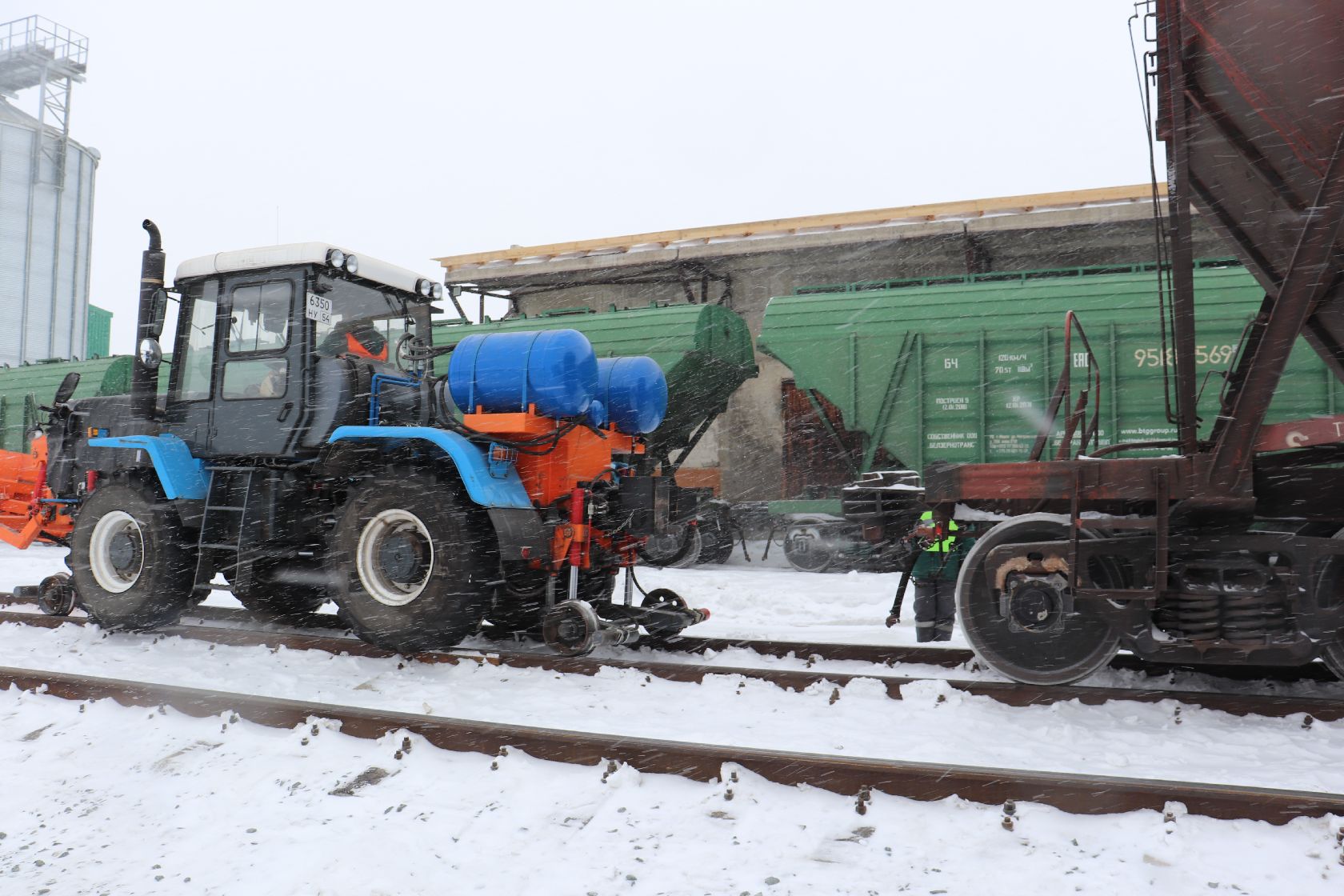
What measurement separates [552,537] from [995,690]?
278 centimetres

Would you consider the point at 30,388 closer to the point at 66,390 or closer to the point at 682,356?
the point at 66,390

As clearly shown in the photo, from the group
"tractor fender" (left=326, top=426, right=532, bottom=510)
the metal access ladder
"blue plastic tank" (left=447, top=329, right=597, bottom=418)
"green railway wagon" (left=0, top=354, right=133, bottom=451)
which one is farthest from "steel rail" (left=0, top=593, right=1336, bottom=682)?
"green railway wagon" (left=0, top=354, right=133, bottom=451)

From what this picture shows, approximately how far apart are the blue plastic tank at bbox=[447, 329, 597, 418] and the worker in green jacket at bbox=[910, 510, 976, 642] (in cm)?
253

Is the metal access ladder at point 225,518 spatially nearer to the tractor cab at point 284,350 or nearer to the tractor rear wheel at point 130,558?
the tractor cab at point 284,350

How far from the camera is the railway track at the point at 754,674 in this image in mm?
4098

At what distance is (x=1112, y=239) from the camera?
14.7 metres

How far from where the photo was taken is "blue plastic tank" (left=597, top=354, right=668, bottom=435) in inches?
240

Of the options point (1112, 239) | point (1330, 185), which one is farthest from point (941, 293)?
point (1330, 185)

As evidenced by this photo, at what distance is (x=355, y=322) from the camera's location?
6.34 meters

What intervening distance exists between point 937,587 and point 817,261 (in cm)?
1122

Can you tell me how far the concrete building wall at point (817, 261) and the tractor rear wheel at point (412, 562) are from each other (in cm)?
998

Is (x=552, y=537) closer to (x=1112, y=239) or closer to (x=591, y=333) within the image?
(x=591, y=333)

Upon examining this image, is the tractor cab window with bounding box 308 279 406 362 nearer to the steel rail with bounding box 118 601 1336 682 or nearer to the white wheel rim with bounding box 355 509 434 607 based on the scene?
the white wheel rim with bounding box 355 509 434 607

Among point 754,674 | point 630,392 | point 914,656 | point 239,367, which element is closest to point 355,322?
point 239,367
